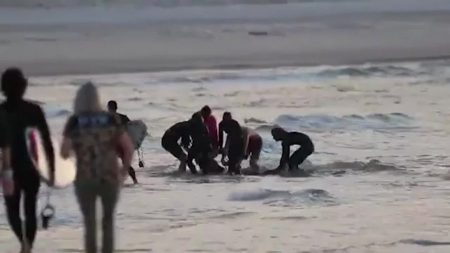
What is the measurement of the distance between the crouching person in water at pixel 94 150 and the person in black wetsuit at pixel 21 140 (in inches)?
12.3

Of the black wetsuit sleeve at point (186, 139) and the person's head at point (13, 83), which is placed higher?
the person's head at point (13, 83)

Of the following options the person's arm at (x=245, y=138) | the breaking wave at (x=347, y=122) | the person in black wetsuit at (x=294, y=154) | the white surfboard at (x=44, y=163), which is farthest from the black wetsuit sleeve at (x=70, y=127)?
the breaking wave at (x=347, y=122)

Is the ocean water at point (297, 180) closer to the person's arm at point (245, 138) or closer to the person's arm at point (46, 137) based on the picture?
the person's arm at point (245, 138)

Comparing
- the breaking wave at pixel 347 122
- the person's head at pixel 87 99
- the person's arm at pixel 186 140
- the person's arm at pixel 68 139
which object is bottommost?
the breaking wave at pixel 347 122

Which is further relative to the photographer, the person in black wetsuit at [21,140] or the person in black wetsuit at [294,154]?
the person in black wetsuit at [294,154]

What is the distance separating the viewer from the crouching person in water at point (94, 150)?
7105mm

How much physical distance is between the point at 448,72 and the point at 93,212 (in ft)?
69.8

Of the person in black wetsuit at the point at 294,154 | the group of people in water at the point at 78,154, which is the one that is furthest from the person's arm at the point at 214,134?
the group of people in water at the point at 78,154

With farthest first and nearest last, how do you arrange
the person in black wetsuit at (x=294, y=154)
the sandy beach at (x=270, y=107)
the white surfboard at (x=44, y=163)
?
the person in black wetsuit at (x=294, y=154)
the sandy beach at (x=270, y=107)
the white surfboard at (x=44, y=163)

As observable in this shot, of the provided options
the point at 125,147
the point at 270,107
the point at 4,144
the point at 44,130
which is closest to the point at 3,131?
the point at 4,144

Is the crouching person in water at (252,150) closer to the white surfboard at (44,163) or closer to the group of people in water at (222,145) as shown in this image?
the group of people in water at (222,145)

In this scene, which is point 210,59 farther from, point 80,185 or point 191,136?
point 80,185

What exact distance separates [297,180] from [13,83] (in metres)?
5.97

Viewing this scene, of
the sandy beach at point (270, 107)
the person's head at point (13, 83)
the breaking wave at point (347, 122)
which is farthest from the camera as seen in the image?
the breaking wave at point (347, 122)
